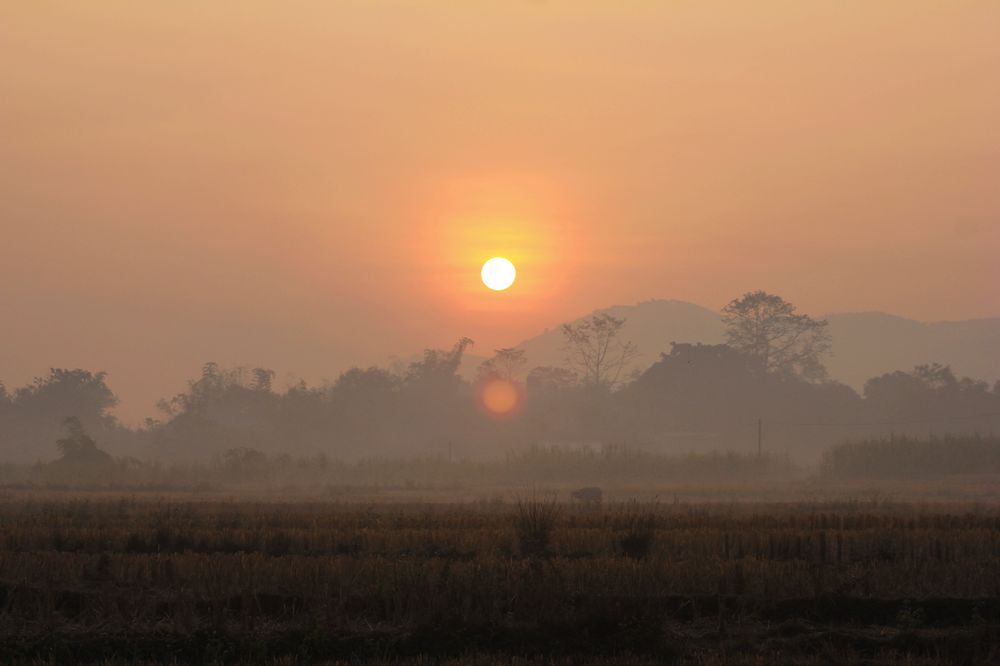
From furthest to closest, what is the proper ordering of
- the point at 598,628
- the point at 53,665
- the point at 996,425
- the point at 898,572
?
the point at 996,425, the point at 898,572, the point at 598,628, the point at 53,665

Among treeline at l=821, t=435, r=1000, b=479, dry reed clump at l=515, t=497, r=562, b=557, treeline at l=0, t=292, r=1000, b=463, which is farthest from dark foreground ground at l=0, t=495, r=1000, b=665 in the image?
treeline at l=0, t=292, r=1000, b=463

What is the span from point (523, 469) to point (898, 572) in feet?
193

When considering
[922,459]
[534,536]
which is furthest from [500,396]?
[534,536]

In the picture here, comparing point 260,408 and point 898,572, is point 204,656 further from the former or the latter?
point 260,408

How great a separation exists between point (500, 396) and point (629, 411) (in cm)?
1612

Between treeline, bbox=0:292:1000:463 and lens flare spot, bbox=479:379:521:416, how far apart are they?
0.26 metres

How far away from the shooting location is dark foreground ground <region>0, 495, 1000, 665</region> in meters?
13.9

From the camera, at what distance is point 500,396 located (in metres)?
127

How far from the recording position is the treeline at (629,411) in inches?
4412

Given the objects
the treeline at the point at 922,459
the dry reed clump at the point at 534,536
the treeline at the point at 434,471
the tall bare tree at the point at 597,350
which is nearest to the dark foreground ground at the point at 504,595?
the dry reed clump at the point at 534,536

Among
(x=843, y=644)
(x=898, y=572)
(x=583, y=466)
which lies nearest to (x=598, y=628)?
(x=843, y=644)

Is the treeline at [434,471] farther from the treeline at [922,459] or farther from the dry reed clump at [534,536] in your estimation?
the dry reed clump at [534,536]

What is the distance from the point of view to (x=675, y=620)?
15719mm

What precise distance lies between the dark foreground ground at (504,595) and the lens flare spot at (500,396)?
3807 inches
